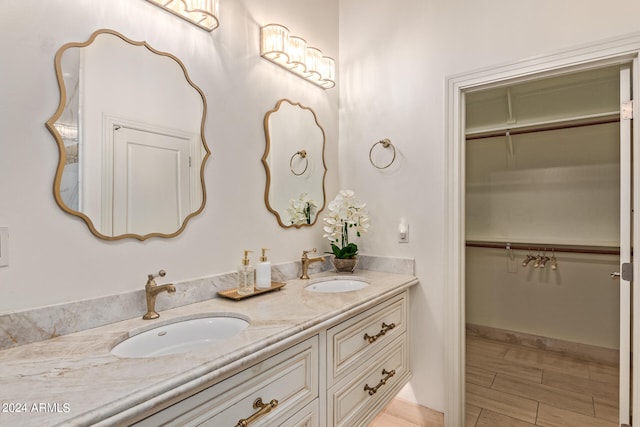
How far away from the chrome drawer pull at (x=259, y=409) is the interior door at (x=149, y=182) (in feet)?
2.36

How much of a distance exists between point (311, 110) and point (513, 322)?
2.73m

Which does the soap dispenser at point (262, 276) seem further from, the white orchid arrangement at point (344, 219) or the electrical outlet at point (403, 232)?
the electrical outlet at point (403, 232)

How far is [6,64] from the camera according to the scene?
0.92m

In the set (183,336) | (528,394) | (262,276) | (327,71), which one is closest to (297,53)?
(327,71)

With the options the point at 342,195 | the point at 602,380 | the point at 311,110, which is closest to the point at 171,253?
the point at 342,195

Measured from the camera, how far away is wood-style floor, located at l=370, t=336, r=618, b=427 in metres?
1.96

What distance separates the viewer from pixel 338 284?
1836 millimetres

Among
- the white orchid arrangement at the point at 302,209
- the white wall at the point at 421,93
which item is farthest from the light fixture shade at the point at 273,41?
the white orchid arrangement at the point at 302,209

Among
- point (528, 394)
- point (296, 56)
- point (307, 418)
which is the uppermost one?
point (296, 56)

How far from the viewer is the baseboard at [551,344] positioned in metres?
2.70

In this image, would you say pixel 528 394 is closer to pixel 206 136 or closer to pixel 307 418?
pixel 307 418

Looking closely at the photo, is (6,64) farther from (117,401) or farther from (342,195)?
(342,195)

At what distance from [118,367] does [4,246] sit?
20.0 inches

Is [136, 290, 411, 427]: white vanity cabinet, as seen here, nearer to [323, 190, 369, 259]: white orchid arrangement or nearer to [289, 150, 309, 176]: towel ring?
[323, 190, 369, 259]: white orchid arrangement
